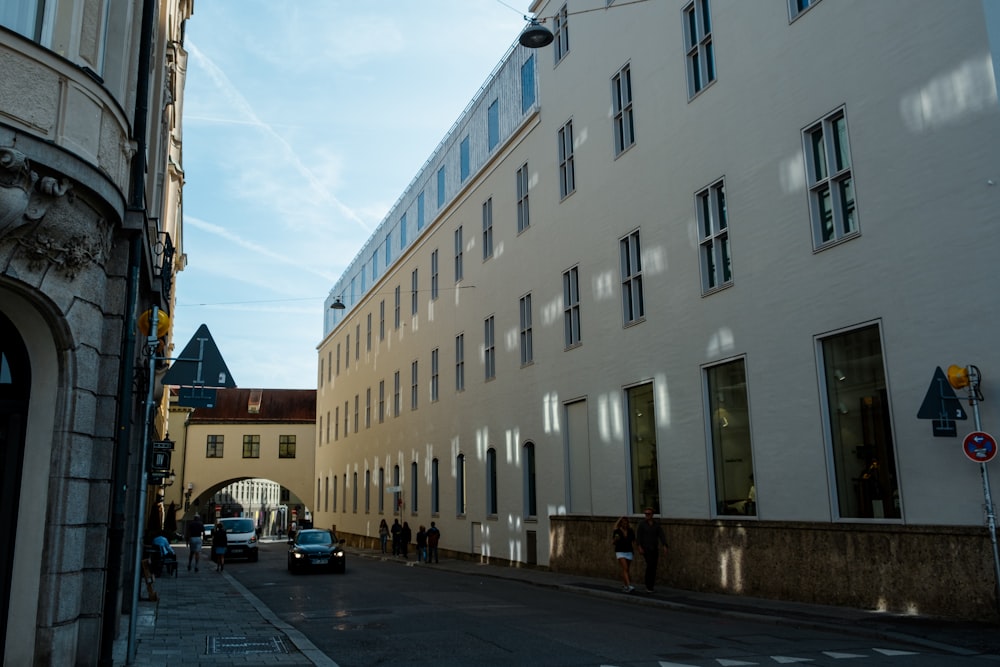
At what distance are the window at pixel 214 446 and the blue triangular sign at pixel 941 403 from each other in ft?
207

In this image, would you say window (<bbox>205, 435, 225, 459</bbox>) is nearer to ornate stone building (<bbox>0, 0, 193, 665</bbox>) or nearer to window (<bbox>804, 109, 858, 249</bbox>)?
window (<bbox>804, 109, 858, 249</bbox>)

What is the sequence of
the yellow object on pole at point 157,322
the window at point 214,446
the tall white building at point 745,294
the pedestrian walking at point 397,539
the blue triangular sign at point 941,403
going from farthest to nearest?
1. the window at point 214,446
2. the pedestrian walking at point 397,539
3. the tall white building at point 745,294
4. the blue triangular sign at point 941,403
5. the yellow object on pole at point 157,322

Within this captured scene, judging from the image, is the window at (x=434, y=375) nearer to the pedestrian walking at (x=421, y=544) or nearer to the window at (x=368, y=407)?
the pedestrian walking at (x=421, y=544)

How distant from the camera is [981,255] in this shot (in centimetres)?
1202

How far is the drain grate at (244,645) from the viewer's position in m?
11.0

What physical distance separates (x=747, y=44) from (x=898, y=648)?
11538 millimetres

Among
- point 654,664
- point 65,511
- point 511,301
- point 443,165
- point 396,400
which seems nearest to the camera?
point 65,511

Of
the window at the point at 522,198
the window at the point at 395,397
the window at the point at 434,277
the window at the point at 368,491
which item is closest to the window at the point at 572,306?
the window at the point at 522,198

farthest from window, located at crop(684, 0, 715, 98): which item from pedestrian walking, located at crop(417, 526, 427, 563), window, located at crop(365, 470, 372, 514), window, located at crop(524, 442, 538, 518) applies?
window, located at crop(365, 470, 372, 514)

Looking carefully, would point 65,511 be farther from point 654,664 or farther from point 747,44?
point 747,44

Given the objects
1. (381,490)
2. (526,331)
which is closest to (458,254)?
(526,331)

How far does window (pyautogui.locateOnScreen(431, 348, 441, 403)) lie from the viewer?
3652 centimetres

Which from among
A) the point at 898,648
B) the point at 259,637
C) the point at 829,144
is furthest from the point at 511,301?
A: the point at 898,648

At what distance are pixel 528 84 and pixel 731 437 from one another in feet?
51.0
